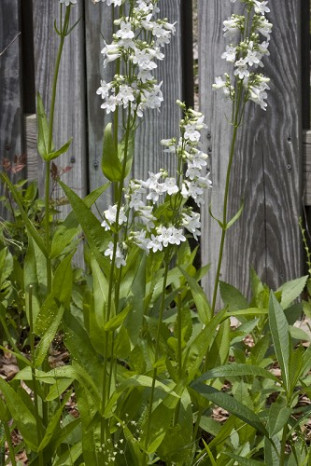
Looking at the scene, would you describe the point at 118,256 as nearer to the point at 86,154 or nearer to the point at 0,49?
the point at 86,154

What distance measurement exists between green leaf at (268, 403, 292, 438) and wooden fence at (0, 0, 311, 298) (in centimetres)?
202

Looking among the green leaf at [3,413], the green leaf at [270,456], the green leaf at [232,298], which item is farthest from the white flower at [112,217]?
the green leaf at [232,298]

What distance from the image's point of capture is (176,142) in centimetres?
228

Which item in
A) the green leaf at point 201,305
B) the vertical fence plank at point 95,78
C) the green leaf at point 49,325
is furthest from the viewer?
the vertical fence plank at point 95,78

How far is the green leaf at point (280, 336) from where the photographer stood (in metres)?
2.20

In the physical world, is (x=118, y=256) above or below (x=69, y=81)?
below

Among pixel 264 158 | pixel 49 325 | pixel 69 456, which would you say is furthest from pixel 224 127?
pixel 69 456

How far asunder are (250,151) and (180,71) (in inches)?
18.6

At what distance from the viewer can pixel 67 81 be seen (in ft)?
14.4

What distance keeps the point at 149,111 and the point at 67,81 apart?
46 centimetres

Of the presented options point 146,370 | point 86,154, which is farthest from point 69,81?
point 146,370

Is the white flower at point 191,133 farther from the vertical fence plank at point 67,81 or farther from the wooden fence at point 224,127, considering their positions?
the vertical fence plank at point 67,81

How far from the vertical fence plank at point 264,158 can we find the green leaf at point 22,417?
1.92 m

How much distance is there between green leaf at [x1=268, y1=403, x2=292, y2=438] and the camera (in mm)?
2053
